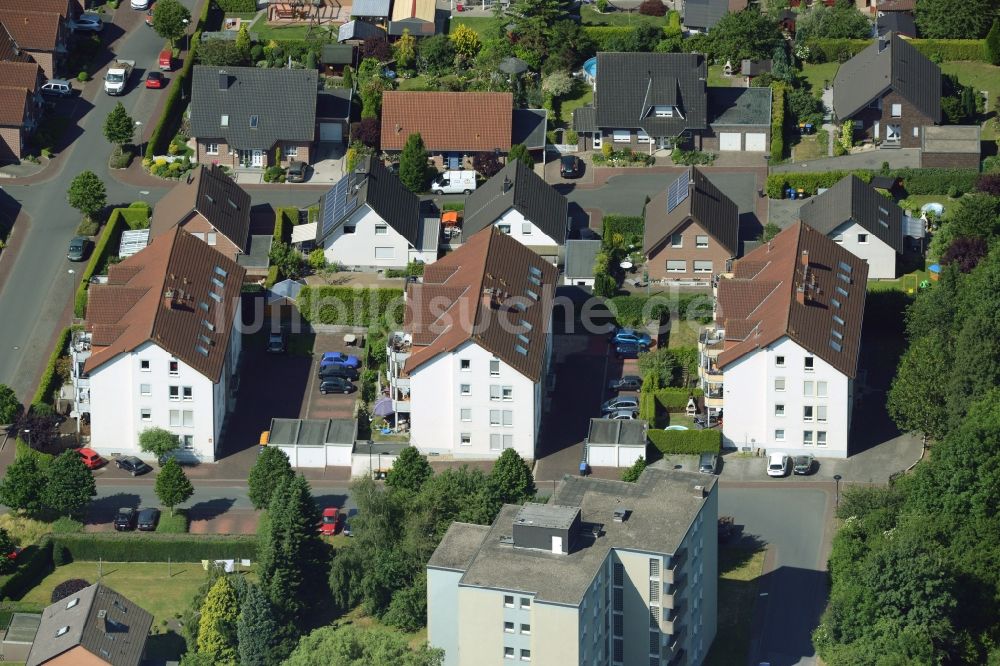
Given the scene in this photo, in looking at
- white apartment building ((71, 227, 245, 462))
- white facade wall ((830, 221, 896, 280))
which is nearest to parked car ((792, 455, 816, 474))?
white facade wall ((830, 221, 896, 280))

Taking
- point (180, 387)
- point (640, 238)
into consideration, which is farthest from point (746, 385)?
point (180, 387)

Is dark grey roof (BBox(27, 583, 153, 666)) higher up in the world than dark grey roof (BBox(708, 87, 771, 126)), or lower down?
lower down

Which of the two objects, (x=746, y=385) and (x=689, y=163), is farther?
(x=689, y=163)

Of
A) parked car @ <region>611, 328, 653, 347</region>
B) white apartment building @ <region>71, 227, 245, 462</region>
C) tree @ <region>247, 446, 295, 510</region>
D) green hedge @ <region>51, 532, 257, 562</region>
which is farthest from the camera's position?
parked car @ <region>611, 328, 653, 347</region>

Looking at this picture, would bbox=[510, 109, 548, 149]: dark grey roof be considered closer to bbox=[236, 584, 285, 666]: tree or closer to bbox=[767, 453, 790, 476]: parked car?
bbox=[767, 453, 790, 476]: parked car

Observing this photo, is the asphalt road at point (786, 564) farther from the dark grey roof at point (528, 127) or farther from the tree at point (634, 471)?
the dark grey roof at point (528, 127)

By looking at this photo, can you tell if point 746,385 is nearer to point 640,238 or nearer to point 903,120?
point 640,238

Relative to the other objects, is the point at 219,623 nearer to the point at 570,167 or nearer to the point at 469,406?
the point at 469,406
